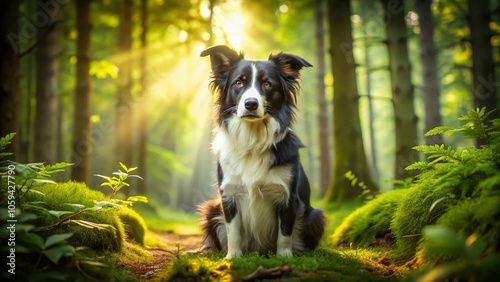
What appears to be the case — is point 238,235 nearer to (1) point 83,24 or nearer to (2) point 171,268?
(2) point 171,268

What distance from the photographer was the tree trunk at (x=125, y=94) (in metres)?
13.4

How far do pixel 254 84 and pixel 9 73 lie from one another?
3948 mm

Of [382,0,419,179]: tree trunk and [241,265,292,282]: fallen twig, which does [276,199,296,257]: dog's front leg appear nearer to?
[241,265,292,282]: fallen twig

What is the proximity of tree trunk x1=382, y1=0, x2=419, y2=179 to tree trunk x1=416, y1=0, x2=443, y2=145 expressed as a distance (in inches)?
158

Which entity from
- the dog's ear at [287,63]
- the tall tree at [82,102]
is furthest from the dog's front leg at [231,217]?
the tall tree at [82,102]

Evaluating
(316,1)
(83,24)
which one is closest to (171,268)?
(83,24)

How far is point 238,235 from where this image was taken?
4.66 meters

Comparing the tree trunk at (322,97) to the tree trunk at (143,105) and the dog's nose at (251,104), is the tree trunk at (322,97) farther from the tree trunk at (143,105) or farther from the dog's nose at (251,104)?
the dog's nose at (251,104)

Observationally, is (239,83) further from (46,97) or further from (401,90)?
(46,97)

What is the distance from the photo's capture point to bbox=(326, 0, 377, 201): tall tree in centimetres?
867

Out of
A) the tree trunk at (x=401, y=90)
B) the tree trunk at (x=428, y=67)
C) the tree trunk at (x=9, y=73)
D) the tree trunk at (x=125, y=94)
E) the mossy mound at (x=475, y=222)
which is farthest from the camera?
the tree trunk at (x=125, y=94)

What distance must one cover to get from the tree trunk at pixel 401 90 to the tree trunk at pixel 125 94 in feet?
27.8

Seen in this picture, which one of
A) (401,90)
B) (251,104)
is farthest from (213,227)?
(401,90)

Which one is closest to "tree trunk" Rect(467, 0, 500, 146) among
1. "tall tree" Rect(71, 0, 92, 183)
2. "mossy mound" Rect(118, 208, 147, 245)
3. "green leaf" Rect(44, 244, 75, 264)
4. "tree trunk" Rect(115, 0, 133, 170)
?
"mossy mound" Rect(118, 208, 147, 245)
